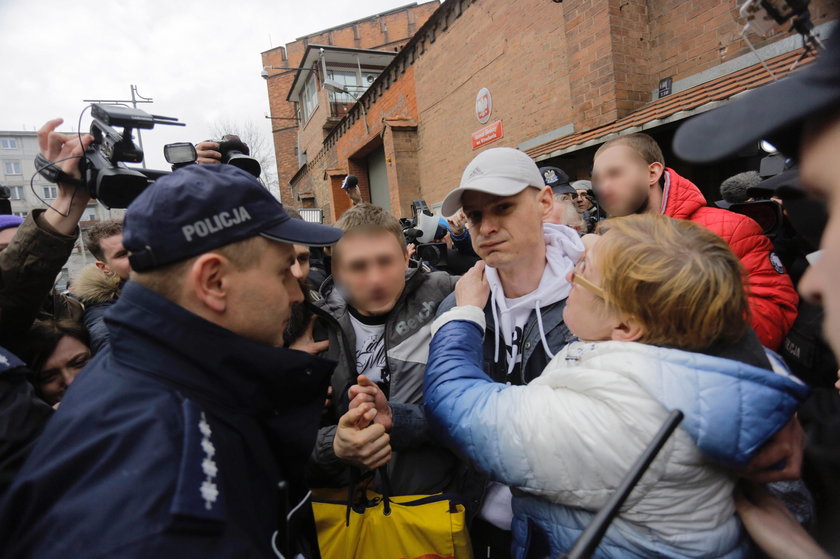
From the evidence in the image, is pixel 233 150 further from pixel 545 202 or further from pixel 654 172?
pixel 654 172

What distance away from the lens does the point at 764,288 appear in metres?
2.00

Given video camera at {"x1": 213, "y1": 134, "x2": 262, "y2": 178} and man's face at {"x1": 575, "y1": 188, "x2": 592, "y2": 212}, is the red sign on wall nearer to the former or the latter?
man's face at {"x1": 575, "y1": 188, "x2": 592, "y2": 212}

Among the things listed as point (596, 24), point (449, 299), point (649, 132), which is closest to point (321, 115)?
point (596, 24)

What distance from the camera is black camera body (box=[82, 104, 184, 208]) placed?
146 centimetres

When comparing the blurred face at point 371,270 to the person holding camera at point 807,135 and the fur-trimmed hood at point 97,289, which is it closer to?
the person holding camera at point 807,135

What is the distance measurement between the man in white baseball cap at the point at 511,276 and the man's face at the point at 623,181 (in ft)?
3.36

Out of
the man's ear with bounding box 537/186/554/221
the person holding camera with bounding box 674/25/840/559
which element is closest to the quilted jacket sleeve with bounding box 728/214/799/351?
the man's ear with bounding box 537/186/554/221

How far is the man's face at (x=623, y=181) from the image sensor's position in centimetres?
256

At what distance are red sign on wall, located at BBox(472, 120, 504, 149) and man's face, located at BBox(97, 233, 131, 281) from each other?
808cm

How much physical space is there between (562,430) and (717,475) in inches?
15.0

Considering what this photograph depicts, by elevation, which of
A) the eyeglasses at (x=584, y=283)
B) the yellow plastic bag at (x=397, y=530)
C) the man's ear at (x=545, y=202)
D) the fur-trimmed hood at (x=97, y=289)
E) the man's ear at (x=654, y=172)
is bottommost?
the yellow plastic bag at (x=397, y=530)

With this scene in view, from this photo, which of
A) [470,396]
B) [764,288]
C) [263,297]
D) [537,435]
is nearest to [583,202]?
[764,288]

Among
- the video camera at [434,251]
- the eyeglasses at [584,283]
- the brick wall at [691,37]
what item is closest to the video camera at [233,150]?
the eyeglasses at [584,283]

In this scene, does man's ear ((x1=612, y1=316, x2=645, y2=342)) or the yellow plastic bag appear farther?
the yellow plastic bag
